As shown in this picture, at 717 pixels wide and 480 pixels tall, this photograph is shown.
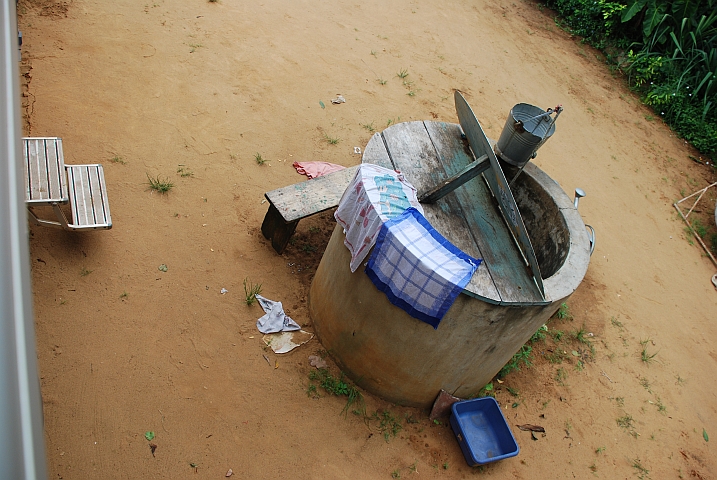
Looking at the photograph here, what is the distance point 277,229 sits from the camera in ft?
14.0

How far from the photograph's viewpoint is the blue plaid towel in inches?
112

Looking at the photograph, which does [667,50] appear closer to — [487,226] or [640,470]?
[487,226]

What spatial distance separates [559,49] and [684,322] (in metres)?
5.02

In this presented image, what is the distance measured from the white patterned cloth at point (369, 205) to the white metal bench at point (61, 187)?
70.5 inches

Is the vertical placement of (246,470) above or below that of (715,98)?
below

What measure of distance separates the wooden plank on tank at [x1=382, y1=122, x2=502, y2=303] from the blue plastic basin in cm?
111

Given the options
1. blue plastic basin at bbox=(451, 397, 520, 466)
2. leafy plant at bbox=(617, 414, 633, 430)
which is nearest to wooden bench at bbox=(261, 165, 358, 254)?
blue plastic basin at bbox=(451, 397, 520, 466)

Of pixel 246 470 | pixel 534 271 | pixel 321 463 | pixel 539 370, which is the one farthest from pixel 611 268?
pixel 246 470

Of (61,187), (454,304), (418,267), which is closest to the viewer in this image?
(418,267)

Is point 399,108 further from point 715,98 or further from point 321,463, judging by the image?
point 715,98

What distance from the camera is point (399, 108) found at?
6348 mm

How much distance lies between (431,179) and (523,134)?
75 cm

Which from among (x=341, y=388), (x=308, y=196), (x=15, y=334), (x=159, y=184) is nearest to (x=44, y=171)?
(x=159, y=184)

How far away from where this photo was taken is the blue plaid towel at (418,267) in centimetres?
283
